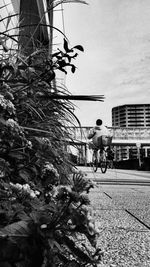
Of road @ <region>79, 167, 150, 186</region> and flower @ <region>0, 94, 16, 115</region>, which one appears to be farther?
road @ <region>79, 167, 150, 186</region>

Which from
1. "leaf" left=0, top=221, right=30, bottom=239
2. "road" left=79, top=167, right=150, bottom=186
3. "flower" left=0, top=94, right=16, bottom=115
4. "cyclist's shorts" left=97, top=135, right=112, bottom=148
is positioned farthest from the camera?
"cyclist's shorts" left=97, top=135, right=112, bottom=148

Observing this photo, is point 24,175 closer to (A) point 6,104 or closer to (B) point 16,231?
(A) point 6,104

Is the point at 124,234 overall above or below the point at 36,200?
below

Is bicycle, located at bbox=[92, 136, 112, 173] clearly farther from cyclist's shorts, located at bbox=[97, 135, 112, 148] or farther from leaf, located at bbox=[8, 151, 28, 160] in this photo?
leaf, located at bbox=[8, 151, 28, 160]

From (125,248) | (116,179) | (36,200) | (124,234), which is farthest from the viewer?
(116,179)

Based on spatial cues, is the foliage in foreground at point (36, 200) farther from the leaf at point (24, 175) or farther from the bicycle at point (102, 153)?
the bicycle at point (102, 153)

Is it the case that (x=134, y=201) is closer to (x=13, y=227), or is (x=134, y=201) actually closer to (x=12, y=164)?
(x=12, y=164)

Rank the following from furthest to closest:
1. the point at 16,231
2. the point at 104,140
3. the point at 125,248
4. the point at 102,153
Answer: the point at 102,153
the point at 104,140
the point at 125,248
the point at 16,231

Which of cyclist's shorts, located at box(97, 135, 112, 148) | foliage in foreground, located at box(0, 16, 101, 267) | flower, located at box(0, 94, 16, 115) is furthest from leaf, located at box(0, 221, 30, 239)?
cyclist's shorts, located at box(97, 135, 112, 148)

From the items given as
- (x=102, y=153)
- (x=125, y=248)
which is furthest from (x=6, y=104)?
(x=102, y=153)

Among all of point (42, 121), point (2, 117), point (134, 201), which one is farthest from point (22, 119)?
point (134, 201)

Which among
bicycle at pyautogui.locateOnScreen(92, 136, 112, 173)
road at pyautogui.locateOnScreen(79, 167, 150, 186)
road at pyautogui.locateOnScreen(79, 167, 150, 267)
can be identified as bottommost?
road at pyautogui.locateOnScreen(79, 167, 150, 186)

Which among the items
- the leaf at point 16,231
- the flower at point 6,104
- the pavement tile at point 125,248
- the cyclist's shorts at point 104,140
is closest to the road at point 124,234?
the pavement tile at point 125,248

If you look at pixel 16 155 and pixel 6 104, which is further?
pixel 16 155
